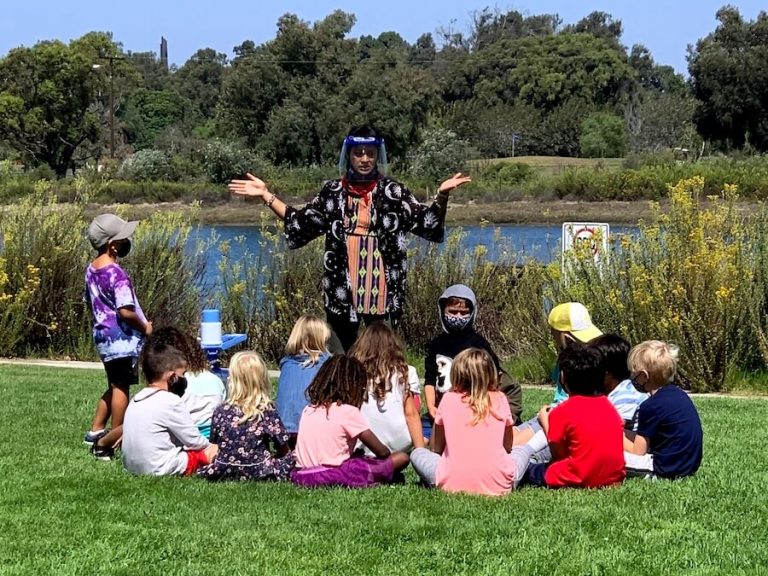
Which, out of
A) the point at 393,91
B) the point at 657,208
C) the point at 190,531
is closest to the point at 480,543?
the point at 190,531

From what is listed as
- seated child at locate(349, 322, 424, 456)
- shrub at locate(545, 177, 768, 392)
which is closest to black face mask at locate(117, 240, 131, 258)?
seated child at locate(349, 322, 424, 456)

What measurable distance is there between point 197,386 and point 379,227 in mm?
1418

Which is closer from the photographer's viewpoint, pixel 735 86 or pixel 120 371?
pixel 120 371

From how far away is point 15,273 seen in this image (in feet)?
37.0

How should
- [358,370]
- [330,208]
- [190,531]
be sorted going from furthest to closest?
[330,208] < [358,370] < [190,531]

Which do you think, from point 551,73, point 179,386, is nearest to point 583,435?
point 179,386

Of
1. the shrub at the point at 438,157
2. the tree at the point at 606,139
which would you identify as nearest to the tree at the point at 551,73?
the tree at the point at 606,139

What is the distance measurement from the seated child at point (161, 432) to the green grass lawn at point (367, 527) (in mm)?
145

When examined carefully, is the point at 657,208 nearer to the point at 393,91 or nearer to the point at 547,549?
the point at 547,549

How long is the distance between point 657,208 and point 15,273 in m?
6.38

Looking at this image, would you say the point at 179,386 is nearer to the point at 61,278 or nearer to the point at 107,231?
the point at 107,231

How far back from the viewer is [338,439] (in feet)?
17.9

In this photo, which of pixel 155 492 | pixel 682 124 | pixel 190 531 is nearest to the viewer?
pixel 190 531

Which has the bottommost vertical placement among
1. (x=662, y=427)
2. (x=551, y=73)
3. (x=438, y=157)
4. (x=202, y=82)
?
(x=662, y=427)
